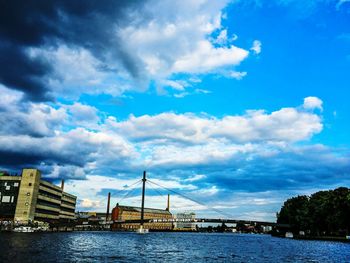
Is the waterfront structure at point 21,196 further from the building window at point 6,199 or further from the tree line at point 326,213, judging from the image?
the tree line at point 326,213

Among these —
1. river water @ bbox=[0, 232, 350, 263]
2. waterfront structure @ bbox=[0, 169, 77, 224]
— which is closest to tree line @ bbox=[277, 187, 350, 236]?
river water @ bbox=[0, 232, 350, 263]

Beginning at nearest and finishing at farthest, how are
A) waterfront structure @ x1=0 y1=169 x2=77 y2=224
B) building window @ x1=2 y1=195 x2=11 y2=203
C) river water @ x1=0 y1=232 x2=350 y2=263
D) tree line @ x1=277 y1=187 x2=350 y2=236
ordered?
1. river water @ x1=0 y1=232 x2=350 y2=263
2. tree line @ x1=277 y1=187 x2=350 y2=236
3. waterfront structure @ x1=0 y1=169 x2=77 y2=224
4. building window @ x1=2 y1=195 x2=11 y2=203

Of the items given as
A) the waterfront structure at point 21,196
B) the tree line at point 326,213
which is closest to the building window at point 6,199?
the waterfront structure at point 21,196

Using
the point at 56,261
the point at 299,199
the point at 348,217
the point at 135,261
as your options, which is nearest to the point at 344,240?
the point at 348,217

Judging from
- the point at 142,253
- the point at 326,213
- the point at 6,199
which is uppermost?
the point at 6,199

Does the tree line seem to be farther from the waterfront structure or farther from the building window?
the building window

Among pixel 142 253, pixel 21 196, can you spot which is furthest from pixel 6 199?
pixel 142 253

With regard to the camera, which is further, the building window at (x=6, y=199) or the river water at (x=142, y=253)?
the building window at (x=6, y=199)

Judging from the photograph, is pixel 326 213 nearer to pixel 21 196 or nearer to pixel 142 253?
pixel 142 253

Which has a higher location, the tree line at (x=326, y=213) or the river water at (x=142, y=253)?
the tree line at (x=326, y=213)

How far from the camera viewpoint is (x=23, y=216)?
16075cm

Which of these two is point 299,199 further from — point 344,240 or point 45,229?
point 45,229

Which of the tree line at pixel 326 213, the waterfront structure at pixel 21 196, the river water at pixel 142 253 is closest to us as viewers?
the river water at pixel 142 253

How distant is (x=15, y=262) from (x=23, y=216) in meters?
127
